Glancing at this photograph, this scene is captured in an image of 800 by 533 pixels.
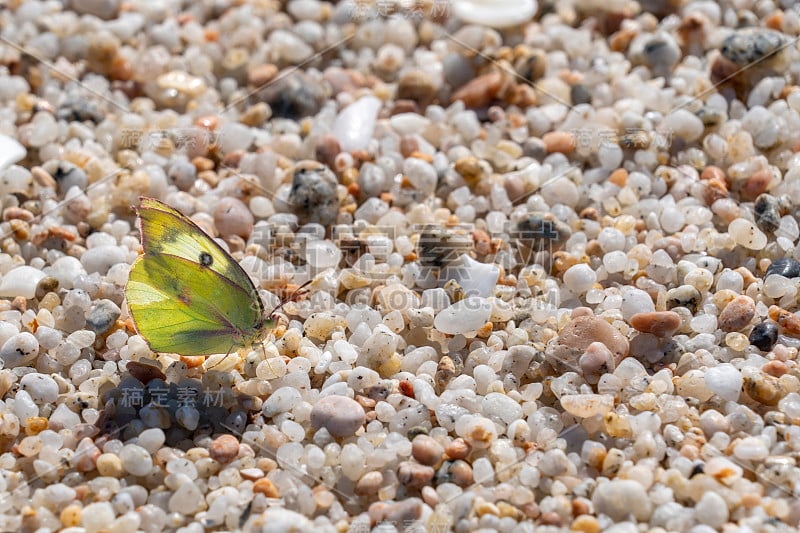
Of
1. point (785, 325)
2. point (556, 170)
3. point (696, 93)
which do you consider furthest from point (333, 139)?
point (785, 325)

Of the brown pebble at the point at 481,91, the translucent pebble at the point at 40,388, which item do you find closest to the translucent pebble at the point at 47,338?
the translucent pebble at the point at 40,388

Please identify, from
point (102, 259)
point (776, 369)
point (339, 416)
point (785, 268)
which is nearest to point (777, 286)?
point (785, 268)

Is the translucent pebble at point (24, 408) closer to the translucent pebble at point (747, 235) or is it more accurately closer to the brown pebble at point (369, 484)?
the brown pebble at point (369, 484)

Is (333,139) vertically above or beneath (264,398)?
above

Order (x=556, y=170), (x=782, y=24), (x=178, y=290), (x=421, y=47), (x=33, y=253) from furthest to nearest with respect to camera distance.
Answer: (x=421, y=47) < (x=782, y=24) < (x=556, y=170) < (x=33, y=253) < (x=178, y=290)

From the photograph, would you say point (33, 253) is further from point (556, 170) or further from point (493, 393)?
point (556, 170)
